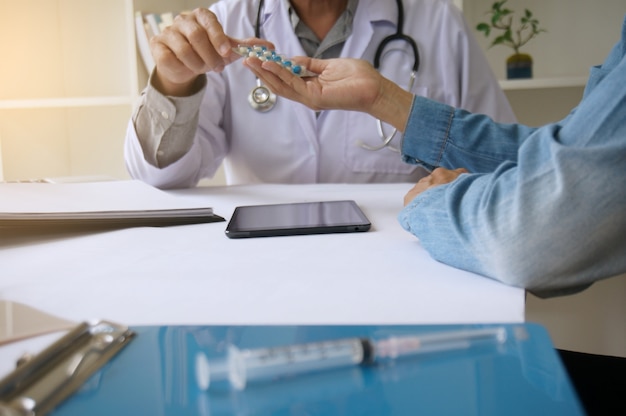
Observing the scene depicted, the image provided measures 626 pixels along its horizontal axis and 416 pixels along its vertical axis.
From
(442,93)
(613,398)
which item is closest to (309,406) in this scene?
(613,398)

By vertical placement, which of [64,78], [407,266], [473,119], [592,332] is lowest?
[592,332]

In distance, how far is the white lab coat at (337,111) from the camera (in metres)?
1.22

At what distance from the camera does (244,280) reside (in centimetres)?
49

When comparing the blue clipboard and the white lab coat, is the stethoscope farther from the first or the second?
the blue clipboard

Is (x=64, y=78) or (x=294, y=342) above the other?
(x=64, y=78)

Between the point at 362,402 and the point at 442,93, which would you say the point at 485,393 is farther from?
the point at 442,93

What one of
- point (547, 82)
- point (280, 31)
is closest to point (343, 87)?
point (280, 31)

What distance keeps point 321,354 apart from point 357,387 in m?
0.03

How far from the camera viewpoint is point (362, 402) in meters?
0.26

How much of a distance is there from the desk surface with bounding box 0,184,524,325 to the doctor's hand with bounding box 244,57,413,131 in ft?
0.76

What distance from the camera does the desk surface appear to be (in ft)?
1.34

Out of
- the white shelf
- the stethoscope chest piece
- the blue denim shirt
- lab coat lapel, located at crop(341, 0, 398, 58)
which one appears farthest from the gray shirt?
the white shelf

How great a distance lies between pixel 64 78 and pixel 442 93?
49.9 inches

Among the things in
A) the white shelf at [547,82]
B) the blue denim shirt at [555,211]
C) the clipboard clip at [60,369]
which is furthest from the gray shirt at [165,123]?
the white shelf at [547,82]
